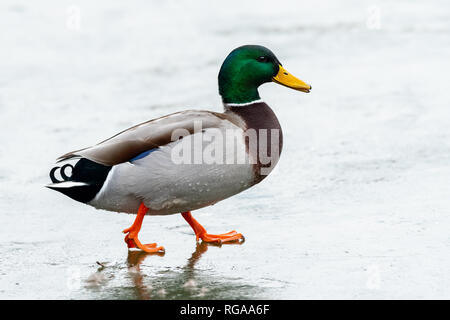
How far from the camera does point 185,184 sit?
4.61 meters

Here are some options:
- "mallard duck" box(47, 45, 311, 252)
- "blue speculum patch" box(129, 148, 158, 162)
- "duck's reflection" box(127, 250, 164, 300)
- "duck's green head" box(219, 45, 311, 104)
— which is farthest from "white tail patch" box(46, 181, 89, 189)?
"duck's green head" box(219, 45, 311, 104)

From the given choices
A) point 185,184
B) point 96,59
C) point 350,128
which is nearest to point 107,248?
point 185,184

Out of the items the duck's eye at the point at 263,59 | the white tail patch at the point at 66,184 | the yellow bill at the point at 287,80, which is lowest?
the white tail patch at the point at 66,184

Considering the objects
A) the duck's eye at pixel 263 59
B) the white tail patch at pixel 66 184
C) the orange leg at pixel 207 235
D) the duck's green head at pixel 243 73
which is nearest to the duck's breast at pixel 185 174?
the white tail patch at pixel 66 184

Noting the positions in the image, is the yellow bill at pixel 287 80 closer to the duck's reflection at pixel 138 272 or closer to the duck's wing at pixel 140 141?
the duck's wing at pixel 140 141

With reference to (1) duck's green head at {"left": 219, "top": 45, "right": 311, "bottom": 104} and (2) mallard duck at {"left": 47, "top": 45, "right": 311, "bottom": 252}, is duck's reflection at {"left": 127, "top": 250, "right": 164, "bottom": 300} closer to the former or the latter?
(2) mallard duck at {"left": 47, "top": 45, "right": 311, "bottom": 252}

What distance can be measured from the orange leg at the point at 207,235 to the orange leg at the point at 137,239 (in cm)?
28

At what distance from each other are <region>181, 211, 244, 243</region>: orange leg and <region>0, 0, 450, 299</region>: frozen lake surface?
89 mm

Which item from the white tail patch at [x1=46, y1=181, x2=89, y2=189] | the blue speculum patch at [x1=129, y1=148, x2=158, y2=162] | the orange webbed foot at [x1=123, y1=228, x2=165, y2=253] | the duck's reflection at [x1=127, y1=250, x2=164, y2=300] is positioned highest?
the blue speculum patch at [x1=129, y1=148, x2=158, y2=162]

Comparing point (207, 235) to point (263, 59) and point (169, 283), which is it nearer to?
point (169, 283)

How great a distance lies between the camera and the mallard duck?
4574 millimetres

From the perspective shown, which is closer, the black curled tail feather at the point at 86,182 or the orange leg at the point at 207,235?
the black curled tail feather at the point at 86,182

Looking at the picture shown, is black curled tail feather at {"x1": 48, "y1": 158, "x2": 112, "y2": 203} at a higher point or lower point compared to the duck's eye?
lower

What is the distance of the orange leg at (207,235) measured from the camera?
4.90 meters
